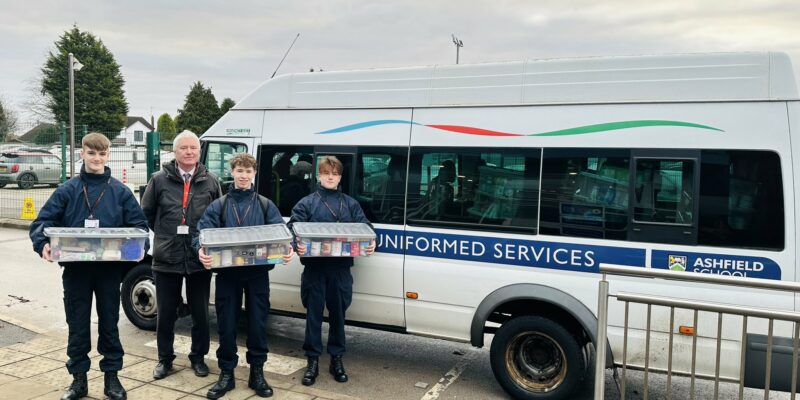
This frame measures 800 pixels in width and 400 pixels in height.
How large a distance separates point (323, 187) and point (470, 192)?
123cm

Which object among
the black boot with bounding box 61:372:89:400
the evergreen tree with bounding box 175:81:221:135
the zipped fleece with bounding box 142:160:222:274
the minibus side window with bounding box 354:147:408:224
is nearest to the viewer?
the black boot with bounding box 61:372:89:400

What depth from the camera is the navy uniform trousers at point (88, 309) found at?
4258 millimetres

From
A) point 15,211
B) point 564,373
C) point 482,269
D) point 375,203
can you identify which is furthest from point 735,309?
point 15,211

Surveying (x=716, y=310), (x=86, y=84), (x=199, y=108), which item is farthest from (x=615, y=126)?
(x=199, y=108)

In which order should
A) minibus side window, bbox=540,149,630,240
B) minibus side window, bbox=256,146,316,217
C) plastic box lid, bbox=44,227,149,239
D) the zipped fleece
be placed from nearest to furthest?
Result: 1. plastic box lid, bbox=44,227,149,239
2. minibus side window, bbox=540,149,630,240
3. the zipped fleece
4. minibus side window, bbox=256,146,316,217

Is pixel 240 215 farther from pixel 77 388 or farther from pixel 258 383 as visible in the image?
pixel 77 388

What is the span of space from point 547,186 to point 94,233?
328cm

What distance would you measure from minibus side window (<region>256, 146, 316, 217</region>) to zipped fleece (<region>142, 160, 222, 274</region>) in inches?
40.3

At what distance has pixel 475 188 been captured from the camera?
4953 mm

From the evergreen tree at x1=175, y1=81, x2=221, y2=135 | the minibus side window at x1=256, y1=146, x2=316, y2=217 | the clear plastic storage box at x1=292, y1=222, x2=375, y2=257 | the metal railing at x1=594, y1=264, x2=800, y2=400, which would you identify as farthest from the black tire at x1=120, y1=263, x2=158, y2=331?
the evergreen tree at x1=175, y1=81, x2=221, y2=135

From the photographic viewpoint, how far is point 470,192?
4.97m

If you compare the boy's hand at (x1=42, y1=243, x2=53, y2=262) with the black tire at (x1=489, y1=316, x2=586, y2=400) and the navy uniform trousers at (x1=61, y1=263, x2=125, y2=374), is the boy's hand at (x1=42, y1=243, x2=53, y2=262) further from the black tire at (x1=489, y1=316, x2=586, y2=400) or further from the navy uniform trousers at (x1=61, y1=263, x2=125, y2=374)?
the black tire at (x1=489, y1=316, x2=586, y2=400)

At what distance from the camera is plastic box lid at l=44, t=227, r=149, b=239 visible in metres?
3.99

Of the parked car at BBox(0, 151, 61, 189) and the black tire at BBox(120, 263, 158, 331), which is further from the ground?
the parked car at BBox(0, 151, 61, 189)
